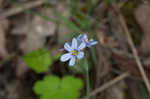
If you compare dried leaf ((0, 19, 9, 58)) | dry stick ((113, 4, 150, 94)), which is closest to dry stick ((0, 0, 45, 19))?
dried leaf ((0, 19, 9, 58))

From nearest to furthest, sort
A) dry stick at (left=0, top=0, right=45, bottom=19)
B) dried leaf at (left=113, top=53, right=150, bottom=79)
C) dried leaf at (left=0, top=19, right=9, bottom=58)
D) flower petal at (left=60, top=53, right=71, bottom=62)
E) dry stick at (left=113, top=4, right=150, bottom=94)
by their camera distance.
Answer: flower petal at (left=60, top=53, right=71, bottom=62), dry stick at (left=113, top=4, right=150, bottom=94), dried leaf at (left=113, top=53, right=150, bottom=79), dried leaf at (left=0, top=19, right=9, bottom=58), dry stick at (left=0, top=0, right=45, bottom=19)

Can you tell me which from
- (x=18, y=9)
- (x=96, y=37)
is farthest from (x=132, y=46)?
(x=18, y=9)

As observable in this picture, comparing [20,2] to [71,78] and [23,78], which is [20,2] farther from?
[71,78]

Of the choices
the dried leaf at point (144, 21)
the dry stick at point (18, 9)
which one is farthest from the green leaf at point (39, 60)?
the dried leaf at point (144, 21)

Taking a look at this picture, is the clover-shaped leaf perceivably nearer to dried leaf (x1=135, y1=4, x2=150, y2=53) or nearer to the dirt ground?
the dirt ground

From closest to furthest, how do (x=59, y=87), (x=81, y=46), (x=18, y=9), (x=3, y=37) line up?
(x=81, y=46)
(x=59, y=87)
(x=3, y=37)
(x=18, y=9)

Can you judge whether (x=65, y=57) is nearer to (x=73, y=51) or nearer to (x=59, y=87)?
(x=73, y=51)

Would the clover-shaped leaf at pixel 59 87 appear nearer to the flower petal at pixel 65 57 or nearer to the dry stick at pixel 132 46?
the dry stick at pixel 132 46
